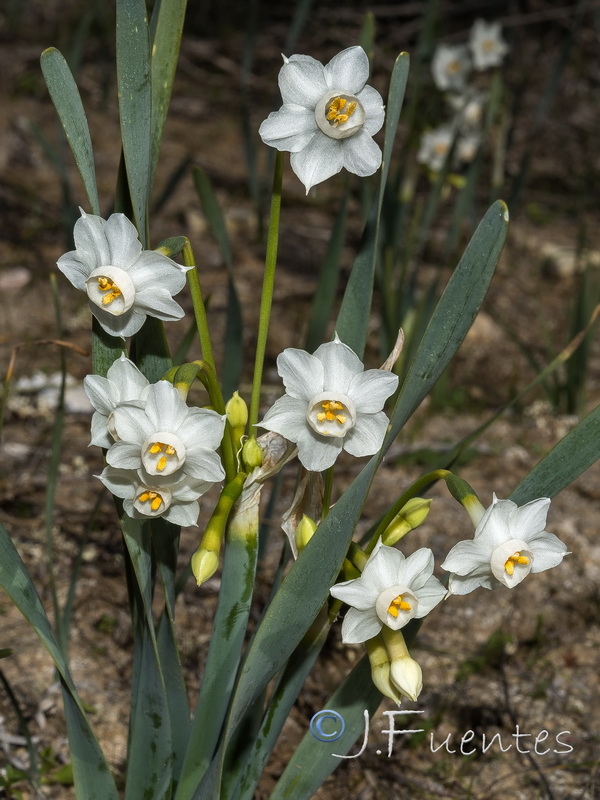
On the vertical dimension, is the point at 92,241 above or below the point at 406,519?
above

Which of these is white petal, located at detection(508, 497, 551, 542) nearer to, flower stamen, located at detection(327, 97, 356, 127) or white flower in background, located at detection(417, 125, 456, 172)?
flower stamen, located at detection(327, 97, 356, 127)

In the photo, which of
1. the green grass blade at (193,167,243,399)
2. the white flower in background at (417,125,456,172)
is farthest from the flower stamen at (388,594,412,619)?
the white flower in background at (417,125,456,172)

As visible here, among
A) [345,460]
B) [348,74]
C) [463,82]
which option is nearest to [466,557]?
[348,74]

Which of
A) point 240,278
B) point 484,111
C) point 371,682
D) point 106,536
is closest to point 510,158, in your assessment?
point 484,111

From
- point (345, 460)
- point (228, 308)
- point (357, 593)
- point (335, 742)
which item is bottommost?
point (335, 742)

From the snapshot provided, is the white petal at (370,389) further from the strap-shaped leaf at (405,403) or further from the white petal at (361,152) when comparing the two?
the white petal at (361,152)

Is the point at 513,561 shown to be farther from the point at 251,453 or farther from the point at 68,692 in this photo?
the point at 68,692
